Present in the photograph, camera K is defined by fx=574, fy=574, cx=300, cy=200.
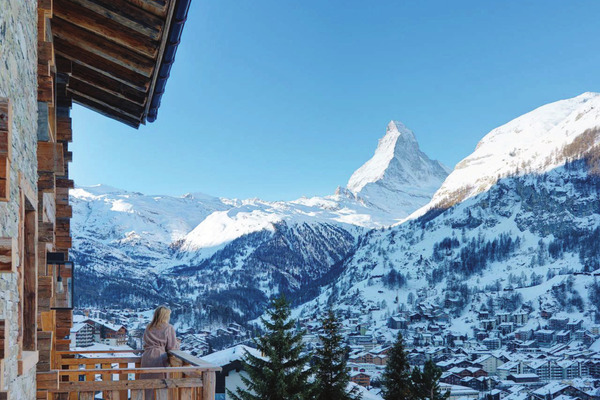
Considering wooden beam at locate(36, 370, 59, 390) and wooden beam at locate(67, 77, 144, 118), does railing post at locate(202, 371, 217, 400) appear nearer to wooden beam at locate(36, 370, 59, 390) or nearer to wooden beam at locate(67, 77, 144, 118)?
wooden beam at locate(36, 370, 59, 390)

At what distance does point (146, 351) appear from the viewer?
18.2 ft

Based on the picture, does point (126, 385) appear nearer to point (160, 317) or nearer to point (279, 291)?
point (160, 317)

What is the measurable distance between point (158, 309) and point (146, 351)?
0.44 meters

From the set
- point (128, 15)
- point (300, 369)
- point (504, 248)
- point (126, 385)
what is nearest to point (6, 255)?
point (126, 385)

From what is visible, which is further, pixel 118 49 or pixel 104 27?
pixel 118 49

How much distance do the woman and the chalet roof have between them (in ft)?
8.12

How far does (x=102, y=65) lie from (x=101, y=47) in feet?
1.89

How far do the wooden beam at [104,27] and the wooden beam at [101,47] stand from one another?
21 cm

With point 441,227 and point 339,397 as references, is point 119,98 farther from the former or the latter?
point 441,227

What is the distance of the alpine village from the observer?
4137 millimetres

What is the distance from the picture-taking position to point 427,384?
2498 centimetres

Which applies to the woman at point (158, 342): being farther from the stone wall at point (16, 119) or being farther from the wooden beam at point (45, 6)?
the wooden beam at point (45, 6)

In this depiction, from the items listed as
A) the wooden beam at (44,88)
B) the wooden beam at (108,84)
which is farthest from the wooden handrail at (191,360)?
the wooden beam at (108,84)

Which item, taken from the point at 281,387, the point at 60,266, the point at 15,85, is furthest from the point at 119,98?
the point at 281,387
